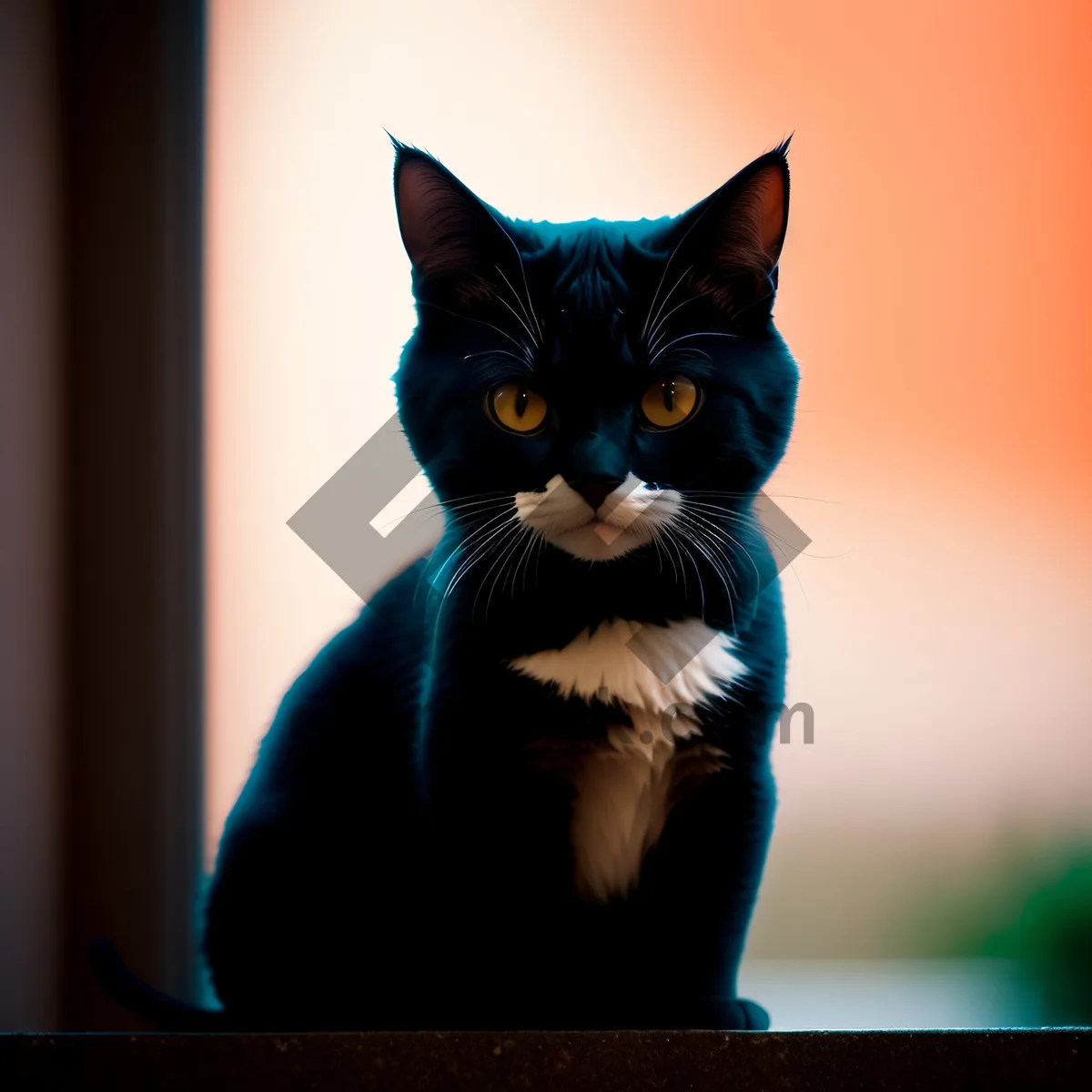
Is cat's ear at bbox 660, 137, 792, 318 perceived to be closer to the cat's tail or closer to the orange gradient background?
the orange gradient background

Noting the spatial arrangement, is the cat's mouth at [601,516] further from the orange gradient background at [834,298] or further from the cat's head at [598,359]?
the orange gradient background at [834,298]

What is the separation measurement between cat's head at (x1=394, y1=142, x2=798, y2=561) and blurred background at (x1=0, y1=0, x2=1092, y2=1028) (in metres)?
0.11

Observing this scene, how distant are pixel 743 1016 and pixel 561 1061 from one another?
0.18 metres

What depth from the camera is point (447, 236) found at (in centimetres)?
81

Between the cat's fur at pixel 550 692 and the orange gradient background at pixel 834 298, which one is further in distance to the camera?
the orange gradient background at pixel 834 298

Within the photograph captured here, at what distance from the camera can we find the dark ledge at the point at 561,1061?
818 millimetres

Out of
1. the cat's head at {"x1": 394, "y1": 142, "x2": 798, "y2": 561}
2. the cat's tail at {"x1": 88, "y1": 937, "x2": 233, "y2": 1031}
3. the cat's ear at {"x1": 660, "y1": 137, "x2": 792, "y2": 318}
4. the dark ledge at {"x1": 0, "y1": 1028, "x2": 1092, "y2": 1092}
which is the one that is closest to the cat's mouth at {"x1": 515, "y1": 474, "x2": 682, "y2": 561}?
the cat's head at {"x1": 394, "y1": 142, "x2": 798, "y2": 561}

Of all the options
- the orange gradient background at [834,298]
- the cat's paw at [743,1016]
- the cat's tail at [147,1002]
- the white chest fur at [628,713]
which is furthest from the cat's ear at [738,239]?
the cat's tail at [147,1002]

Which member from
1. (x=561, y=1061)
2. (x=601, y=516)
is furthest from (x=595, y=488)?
(x=561, y=1061)

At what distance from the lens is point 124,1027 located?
2.93ft

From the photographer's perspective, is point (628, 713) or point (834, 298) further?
point (834, 298)

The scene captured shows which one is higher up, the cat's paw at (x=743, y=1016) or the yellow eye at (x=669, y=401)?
the yellow eye at (x=669, y=401)

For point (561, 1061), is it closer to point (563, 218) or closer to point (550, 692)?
point (550, 692)

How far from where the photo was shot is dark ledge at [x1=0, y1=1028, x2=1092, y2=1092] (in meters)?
0.82
